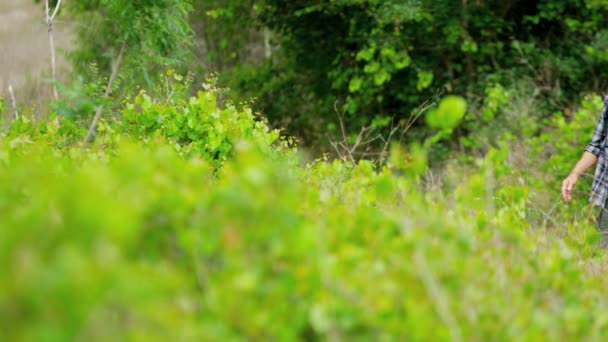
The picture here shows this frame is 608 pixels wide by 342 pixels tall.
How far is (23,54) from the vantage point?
439 inches

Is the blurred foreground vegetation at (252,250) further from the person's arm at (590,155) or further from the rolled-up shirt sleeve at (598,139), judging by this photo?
the rolled-up shirt sleeve at (598,139)

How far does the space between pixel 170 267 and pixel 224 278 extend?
0.41 feet

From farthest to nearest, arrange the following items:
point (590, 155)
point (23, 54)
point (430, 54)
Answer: point (430, 54) → point (23, 54) → point (590, 155)

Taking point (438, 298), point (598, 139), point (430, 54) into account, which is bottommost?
point (430, 54)

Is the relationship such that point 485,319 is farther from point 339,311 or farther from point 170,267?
point 170,267

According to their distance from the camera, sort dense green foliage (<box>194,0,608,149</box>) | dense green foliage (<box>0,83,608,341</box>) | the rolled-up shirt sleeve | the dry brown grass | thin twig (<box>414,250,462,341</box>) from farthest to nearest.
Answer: dense green foliage (<box>194,0,608,149</box>) < the dry brown grass < the rolled-up shirt sleeve < thin twig (<box>414,250,462,341</box>) < dense green foliage (<box>0,83,608,341</box>)

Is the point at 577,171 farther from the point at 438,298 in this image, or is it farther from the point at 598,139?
the point at 438,298

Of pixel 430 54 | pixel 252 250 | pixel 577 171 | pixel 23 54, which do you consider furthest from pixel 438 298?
pixel 23 54

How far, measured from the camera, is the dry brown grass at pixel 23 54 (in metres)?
10.1

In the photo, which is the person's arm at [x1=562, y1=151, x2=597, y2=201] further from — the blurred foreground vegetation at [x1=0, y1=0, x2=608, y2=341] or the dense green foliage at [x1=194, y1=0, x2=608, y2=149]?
the dense green foliage at [x1=194, y1=0, x2=608, y2=149]

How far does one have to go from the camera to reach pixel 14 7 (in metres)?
13.3

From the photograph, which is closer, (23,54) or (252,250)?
(252,250)

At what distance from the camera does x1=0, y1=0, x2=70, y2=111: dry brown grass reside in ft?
33.2

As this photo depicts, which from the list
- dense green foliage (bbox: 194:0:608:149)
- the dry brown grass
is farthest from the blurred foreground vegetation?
dense green foliage (bbox: 194:0:608:149)
